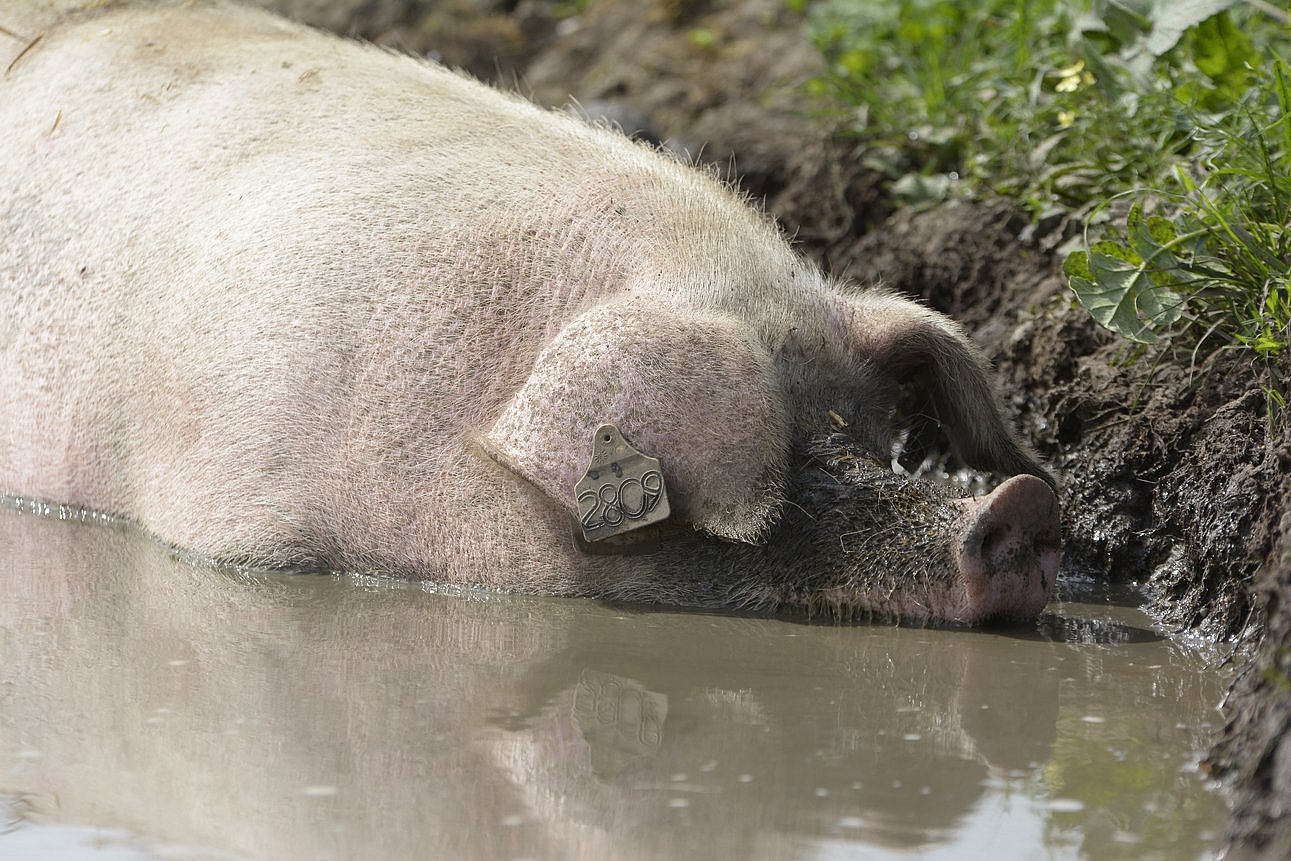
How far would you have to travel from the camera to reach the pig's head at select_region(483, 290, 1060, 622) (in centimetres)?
301

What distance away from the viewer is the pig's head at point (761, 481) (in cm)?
301

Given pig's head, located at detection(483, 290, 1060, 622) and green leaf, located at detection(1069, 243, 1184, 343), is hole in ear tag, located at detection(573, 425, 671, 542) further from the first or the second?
green leaf, located at detection(1069, 243, 1184, 343)

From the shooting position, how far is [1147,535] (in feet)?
11.2

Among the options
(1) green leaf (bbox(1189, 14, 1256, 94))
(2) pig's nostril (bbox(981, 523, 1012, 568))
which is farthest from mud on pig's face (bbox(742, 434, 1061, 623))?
(1) green leaf (bbox(1189, 14, 1256, 94))

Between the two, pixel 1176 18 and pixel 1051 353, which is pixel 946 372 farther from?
pixel 1176 18

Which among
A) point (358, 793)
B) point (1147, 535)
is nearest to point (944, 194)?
point (1147, 535)

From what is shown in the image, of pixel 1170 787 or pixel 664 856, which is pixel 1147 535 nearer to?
pixel 1170 787

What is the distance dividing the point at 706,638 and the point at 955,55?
3229 mm

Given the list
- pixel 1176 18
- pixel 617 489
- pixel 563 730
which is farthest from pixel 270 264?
pixel 1176 18

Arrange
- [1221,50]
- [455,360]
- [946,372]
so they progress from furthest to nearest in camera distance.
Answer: [1221,50]
[946,372]
[455,360]

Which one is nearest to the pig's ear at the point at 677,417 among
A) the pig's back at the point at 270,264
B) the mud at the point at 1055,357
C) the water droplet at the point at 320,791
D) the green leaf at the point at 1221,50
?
the pig's back at the point at 270,264

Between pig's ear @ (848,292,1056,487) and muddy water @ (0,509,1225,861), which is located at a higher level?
pig's ear @ (848,292,1056,487)

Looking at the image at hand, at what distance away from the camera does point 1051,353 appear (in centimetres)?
394

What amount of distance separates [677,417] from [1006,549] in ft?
2.12
